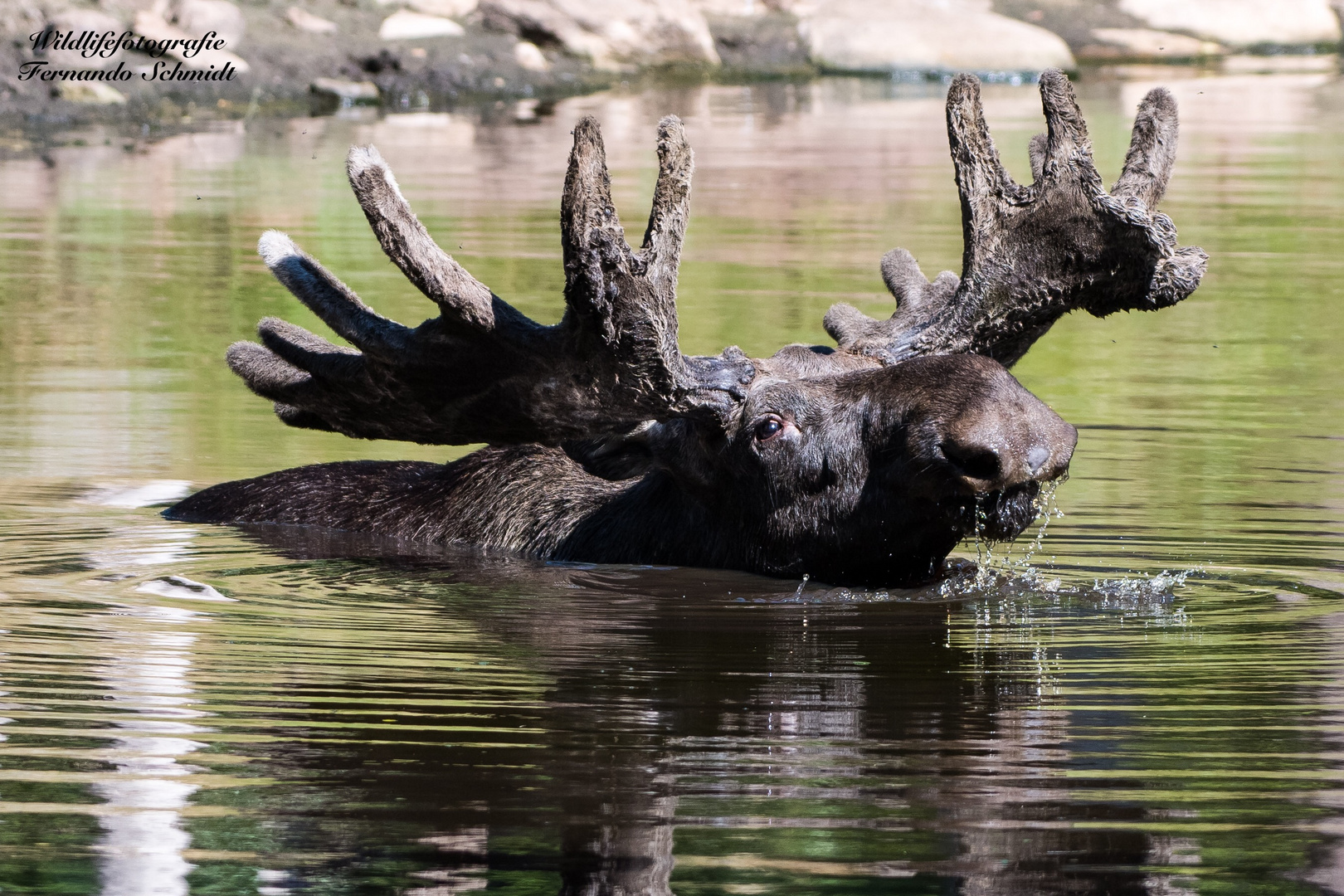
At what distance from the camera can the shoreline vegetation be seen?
2973cm

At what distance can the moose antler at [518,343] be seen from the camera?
262 inches

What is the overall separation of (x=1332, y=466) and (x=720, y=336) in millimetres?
4666

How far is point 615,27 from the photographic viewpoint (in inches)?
1463

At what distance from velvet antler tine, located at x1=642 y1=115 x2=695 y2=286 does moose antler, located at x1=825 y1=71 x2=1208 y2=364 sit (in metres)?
1.25

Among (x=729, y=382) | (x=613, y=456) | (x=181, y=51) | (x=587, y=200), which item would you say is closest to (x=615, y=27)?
(x=181, y=51)

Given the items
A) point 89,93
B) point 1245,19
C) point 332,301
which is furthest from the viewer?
point 1245,19

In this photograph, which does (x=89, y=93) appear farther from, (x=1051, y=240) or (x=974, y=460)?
(x=974, y=460)

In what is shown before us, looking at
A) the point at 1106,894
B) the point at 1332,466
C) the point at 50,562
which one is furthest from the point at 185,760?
the point at 1332,466

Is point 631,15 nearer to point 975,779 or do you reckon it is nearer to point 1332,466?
point 1332,466

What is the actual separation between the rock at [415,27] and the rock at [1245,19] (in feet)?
47.2

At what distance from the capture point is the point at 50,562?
805 cm

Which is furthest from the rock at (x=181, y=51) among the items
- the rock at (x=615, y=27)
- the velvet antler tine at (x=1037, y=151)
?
the velvet antler tine at (x=1037, y=151)

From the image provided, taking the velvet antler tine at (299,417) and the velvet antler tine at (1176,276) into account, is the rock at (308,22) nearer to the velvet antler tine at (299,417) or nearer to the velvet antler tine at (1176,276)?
the velvet antler tine at (299,417)

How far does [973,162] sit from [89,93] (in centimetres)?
2361
